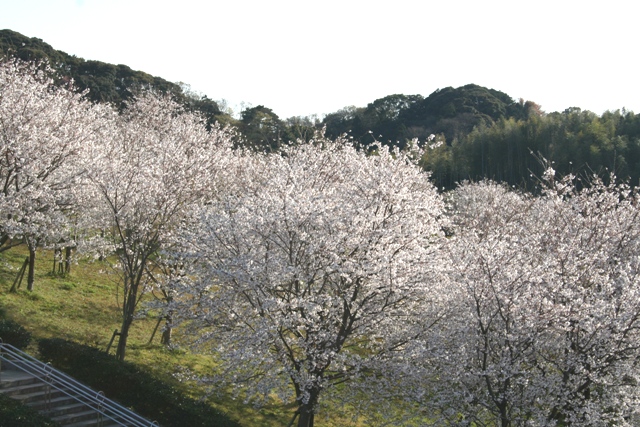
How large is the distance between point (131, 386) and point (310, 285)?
17.7 ft

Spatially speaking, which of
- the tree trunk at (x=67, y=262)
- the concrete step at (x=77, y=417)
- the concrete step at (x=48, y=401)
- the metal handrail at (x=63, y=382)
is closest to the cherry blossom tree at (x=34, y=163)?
the tree trunk at (x=67, y=262)

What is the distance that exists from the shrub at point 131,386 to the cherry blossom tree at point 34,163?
4.89 meters

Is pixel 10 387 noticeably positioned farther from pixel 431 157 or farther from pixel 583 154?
pixel 431 157

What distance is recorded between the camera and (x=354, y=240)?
45.9ft

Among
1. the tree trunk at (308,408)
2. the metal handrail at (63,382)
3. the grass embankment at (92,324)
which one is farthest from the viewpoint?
the grass embankment at (92,324)

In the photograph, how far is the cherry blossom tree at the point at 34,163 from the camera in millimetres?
18062

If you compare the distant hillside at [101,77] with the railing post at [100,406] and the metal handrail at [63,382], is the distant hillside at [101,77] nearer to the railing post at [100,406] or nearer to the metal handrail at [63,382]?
the metal handrail at [63,382]

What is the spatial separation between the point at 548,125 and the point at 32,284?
5784 cm

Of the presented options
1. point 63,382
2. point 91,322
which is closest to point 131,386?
point 63,382

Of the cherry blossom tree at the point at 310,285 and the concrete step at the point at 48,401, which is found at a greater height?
the cherry blossom tree at the point at 310,285

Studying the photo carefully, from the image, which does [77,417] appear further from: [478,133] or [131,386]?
[478,133]

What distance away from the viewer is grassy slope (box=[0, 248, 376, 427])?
54.9 ft

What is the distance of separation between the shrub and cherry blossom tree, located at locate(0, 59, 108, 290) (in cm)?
489

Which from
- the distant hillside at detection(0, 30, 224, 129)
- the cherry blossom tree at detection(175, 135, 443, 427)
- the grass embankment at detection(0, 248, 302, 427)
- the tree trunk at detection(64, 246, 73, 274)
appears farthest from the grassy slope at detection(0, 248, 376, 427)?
the distant hillside at detection(0, 30, 224, 129)
